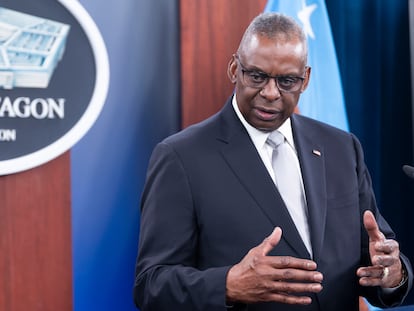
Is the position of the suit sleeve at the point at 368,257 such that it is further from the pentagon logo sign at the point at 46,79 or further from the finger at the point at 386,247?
the pentagon logo sign at the point at 46,79

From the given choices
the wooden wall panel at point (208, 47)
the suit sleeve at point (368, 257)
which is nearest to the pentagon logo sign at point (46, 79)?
the wooden wall panel at point (208, 47)

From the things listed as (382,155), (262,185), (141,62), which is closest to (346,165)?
(262,185)

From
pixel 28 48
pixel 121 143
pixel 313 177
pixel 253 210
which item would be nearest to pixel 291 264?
pixel 253 210

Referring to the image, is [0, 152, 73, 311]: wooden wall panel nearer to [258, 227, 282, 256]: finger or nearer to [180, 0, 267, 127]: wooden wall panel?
[180, 0, 267, 127]: wooden wall panel

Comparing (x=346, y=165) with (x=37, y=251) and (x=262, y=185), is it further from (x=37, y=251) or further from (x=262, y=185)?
(x=37, y=251)

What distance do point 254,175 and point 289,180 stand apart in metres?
0.11

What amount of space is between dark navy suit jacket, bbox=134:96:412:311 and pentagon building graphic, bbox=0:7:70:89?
1.74 ft

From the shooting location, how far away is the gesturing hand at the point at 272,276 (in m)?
1.30

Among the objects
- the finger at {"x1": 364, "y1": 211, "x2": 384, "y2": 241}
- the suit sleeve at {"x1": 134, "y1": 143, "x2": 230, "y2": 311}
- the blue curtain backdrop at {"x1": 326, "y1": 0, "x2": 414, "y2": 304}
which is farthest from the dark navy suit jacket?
the blue curtain backdrop at {"x1": 326, "y1": 0, "x2": 414, "y2": 304}

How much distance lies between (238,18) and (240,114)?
25.6 inches

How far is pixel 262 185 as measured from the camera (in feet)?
5.09

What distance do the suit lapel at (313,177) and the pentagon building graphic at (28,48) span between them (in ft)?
2.44

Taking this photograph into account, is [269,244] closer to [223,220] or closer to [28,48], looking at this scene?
[223,220]

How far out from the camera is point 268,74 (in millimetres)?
1529
